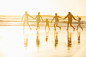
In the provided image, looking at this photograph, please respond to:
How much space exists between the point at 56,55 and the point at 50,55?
→ 212 millimetres

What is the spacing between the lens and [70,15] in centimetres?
2472

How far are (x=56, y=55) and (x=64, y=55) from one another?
286mm

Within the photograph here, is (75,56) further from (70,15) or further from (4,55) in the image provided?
(70,15)

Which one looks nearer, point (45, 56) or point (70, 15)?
point (45, 56)

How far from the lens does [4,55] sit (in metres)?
8.09

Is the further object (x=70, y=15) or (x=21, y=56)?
(x=70, y=15)

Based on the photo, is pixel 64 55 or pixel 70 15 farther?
pixel 70 15

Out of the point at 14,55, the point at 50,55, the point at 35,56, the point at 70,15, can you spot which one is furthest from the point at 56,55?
the point at 70,15

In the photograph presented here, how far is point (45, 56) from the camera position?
25.8 feet

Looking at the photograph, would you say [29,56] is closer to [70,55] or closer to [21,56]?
[21,56]

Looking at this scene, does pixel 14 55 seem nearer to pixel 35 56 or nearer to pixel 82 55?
pixel 35 56

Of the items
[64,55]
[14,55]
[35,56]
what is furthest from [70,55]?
[14,55]

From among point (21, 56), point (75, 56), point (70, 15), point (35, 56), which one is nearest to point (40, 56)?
point (35, 56)

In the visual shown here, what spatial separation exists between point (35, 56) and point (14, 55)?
0.77m
